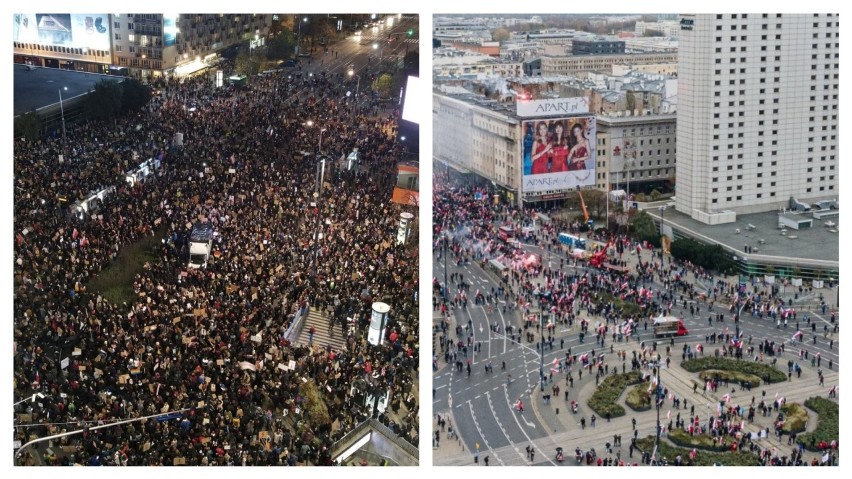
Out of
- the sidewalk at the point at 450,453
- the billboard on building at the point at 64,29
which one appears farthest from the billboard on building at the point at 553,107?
the billboard on building at the point at 64,29

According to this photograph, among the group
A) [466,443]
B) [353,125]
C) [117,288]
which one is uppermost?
[353,125]

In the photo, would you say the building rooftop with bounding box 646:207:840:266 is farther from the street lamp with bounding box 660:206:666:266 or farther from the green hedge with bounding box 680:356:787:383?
the green hedge with bounding box 680:356:787:383

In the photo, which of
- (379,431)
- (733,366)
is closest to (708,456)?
(733,366)

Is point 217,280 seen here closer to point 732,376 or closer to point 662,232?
point 732,376
